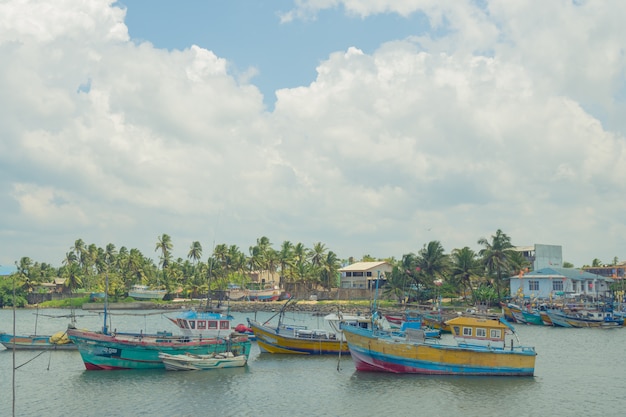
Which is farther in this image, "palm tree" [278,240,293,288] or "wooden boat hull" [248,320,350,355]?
"palm tree" [278,240,293,288]

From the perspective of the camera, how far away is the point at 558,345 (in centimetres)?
5562

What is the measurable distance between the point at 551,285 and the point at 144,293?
78.0 metres

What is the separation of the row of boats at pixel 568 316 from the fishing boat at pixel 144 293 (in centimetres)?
7256

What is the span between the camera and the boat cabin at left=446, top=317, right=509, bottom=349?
37.8 metres

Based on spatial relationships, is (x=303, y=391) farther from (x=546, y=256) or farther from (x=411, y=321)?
(x=546, y=256)

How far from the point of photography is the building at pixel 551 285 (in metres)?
97.7

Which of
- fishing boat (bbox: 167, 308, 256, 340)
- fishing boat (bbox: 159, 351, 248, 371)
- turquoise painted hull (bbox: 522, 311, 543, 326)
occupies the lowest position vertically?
turquoise painted hull (bbox: 522, 311, 543, 326)

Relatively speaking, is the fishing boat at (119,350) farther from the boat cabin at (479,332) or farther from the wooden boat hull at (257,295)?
the wooden boat hull at (257,295)

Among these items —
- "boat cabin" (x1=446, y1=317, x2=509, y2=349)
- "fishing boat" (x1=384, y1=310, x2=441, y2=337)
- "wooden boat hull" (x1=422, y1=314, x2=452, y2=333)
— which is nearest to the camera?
"boat cabin" (x1=446, y1=317, x2=509, y2=349)

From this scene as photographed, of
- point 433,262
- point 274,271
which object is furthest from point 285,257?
point 433,262

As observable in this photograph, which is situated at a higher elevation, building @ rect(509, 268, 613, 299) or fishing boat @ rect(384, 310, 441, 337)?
building @ rect(509, 268, 613, 299)

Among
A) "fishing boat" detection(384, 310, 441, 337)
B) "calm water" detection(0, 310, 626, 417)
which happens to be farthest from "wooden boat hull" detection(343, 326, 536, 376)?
"fishing boat" detection(384, 310, 441, 337)

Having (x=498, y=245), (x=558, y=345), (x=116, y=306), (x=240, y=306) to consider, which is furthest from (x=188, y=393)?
(x=116, y=306)

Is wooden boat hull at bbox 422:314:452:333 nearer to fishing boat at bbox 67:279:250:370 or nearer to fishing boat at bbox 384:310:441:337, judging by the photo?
fishing boat at bbox 384:310:441:337
